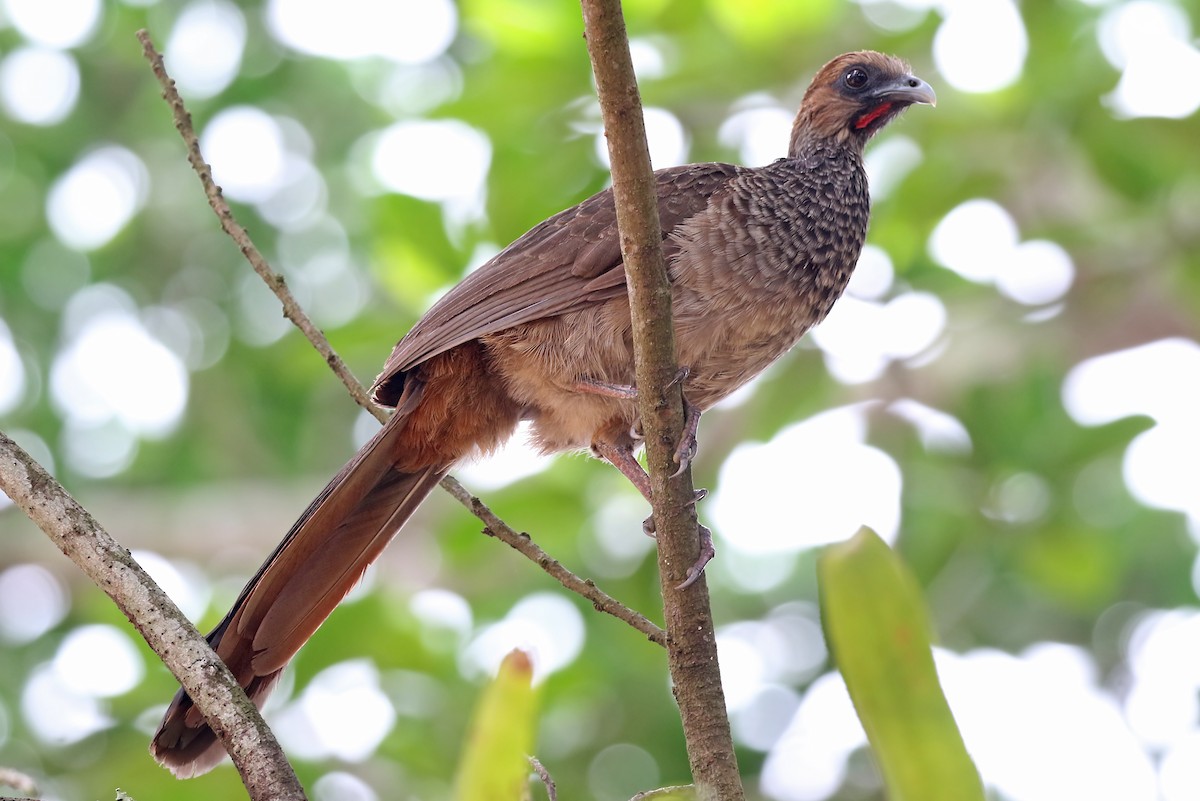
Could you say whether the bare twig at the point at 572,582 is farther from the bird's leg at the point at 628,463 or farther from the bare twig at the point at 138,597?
the bare twig at the point at 138,597

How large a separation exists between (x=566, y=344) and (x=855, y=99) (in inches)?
59.9

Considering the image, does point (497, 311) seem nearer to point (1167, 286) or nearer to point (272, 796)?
point (272, 796)

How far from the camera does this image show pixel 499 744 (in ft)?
4.40

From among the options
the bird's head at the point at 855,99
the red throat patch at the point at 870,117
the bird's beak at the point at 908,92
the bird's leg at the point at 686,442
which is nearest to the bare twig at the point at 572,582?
the bird's leg at the point at 686,442

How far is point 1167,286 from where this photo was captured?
5203 mm

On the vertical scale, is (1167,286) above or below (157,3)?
below

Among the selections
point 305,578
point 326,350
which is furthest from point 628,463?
point 326,350

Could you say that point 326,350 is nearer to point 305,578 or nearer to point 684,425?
point 305,578

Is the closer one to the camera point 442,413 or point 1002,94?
point 442,413

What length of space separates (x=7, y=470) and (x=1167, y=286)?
4.48 m

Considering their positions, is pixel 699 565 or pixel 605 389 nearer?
pixel 699 565

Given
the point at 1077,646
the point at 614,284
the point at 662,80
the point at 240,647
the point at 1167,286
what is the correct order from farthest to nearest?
the point at 1077,646, the point at 1167,286, the point at 662,80, the point at 614,284, the point at 240,647

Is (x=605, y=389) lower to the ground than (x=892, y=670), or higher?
higher

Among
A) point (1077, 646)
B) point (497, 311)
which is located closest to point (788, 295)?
point (497, 311)
